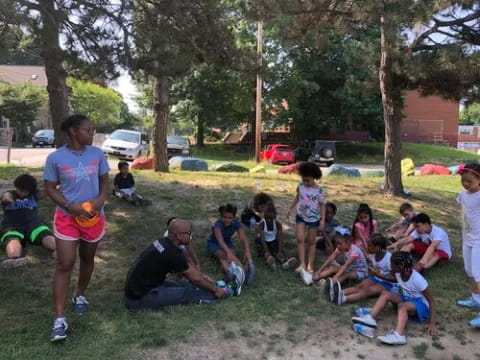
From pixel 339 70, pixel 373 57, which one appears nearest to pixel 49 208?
pixel 373 57

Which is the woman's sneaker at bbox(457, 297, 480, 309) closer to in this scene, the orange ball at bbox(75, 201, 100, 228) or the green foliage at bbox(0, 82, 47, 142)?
the orange ball at bbox(75, 201, 100, 228)

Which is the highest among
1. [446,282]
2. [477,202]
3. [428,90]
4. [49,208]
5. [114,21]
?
[114,21]

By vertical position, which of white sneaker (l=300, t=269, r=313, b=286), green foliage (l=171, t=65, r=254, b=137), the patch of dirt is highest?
green foliage (l=171, t=65, r=254, b=137)

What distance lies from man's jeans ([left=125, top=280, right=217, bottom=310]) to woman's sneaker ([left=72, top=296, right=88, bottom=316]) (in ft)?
1.15

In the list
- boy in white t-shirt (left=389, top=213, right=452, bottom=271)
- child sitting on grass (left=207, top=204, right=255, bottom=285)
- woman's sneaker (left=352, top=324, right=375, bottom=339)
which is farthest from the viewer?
boy in white t-shirt (left=389, top=213, right=452, bottom=271)

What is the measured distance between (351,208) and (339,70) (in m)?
21.7

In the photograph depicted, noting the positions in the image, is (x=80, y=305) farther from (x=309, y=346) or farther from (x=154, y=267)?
(x=309, y=346)

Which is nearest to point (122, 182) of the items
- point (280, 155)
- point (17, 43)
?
point (17, 43)

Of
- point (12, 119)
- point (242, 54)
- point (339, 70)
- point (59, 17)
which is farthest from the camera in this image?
point (12, 119)

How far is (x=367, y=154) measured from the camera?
3089 centimetres

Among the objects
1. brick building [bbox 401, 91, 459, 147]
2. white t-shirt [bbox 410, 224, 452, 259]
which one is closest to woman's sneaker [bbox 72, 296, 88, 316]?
white t-shirt [bbox 410, 224, 452, 259]

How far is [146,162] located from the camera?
549 inches

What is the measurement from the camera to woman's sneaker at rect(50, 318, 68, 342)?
139 inches

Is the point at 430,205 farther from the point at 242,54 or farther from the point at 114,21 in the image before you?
the point at 114,21
